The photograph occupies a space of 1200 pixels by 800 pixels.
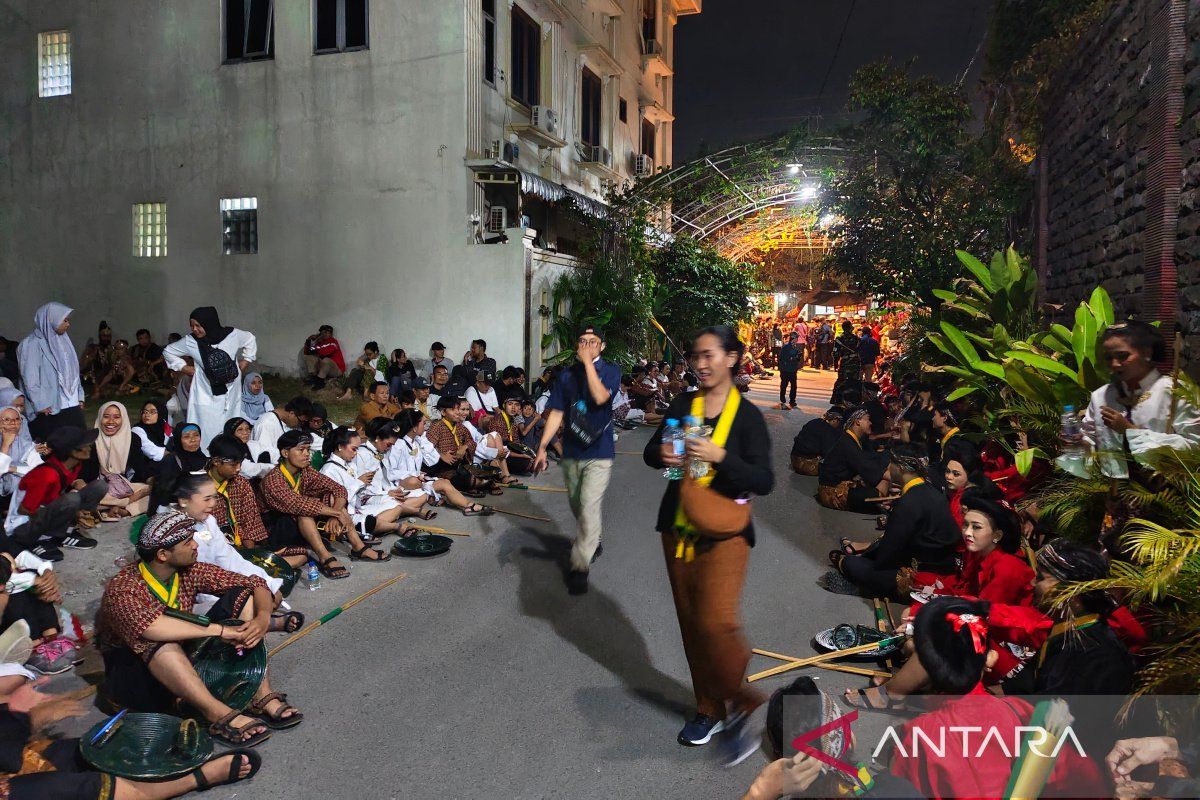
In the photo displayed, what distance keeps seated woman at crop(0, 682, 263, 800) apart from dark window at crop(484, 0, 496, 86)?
1410 centimetres

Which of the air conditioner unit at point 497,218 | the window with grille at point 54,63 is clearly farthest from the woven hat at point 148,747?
the window with grille at point 54,63

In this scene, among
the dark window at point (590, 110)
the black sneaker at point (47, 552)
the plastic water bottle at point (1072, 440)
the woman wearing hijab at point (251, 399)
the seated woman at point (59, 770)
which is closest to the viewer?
the seated woman at point (59, 770)

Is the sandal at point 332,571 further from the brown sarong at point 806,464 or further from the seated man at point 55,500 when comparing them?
the brown sarong at point 806,464

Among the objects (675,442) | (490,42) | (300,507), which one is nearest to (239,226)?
(490,42)

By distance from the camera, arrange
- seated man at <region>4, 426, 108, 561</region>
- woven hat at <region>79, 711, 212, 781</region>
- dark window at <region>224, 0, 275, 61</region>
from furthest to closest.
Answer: dark window at <region>224, 0, 275, 61</region> → seated man at <region>4, 426, 108, 561</region> → woven hat at <region>79, 711, 212, 781</region>

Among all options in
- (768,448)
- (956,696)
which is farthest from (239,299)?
(956,696)

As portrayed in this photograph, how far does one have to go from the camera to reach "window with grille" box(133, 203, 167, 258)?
16656 millimetres

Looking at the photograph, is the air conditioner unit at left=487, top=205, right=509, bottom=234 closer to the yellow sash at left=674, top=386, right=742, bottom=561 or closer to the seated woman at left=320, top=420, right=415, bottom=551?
the seated woman at left=320, top=420, right=415, bottom=551

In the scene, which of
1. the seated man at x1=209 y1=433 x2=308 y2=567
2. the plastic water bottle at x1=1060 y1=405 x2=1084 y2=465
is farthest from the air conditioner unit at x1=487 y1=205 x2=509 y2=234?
the plastic water bottle at x1=1060 y1=405 x2=1084 y2=465

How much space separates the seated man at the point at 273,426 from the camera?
27.1 feet

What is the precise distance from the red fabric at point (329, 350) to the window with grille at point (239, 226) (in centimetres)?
259

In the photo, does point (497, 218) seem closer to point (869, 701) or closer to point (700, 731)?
point (869, 701)

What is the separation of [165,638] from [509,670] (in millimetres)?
1925

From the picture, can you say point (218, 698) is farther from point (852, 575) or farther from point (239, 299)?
point (239, 299)
